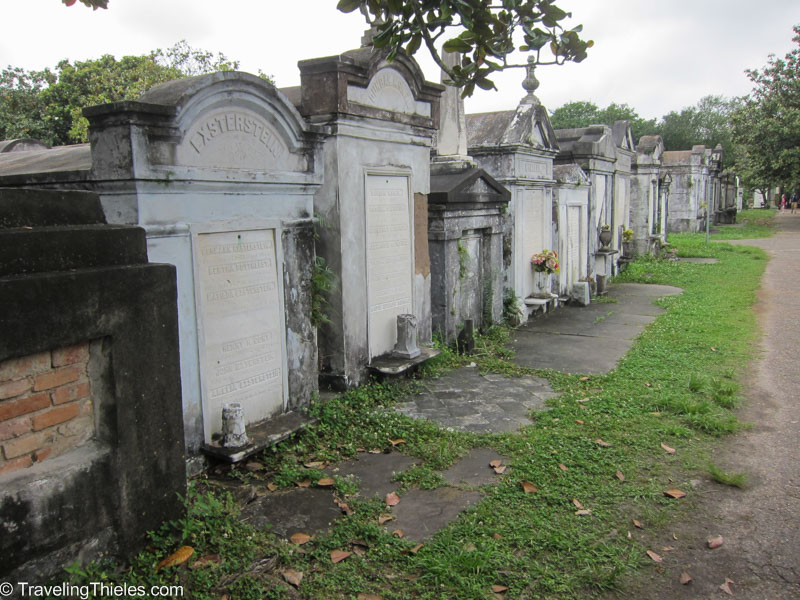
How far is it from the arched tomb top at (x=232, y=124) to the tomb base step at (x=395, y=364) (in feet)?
6.73

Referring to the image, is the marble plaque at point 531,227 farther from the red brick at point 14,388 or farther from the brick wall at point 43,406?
the red brick at point 14,388

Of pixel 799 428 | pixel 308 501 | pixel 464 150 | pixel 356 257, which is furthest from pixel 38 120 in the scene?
pixel 799 428

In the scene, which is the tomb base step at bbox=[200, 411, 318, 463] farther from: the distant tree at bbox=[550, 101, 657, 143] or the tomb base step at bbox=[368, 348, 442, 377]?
the distant tree at bbox=[550, 101, 657, 143]

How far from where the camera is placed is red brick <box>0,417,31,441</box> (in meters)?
2.59

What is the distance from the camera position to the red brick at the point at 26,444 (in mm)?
2617

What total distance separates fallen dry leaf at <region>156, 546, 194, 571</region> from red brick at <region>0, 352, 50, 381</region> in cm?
107

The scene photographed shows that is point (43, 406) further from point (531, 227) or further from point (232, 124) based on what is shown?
point (531, 227)

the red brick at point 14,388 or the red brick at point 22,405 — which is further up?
the red brick at point 14,388

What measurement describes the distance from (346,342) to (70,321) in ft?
10.5

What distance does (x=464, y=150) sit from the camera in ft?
27.0

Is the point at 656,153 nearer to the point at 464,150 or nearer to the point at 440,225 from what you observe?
the point at 464,150

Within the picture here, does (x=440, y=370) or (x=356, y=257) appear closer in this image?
(x=356, y=257)

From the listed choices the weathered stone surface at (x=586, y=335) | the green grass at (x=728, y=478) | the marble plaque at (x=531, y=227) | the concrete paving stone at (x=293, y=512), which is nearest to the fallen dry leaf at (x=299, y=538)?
the concrete paving stone at (x=293, y=512)

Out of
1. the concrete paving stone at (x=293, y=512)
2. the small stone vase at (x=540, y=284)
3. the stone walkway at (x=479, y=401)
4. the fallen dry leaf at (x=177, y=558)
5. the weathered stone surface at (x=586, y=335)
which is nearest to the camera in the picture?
the fallen dry leaf at (x=177, y=558)
